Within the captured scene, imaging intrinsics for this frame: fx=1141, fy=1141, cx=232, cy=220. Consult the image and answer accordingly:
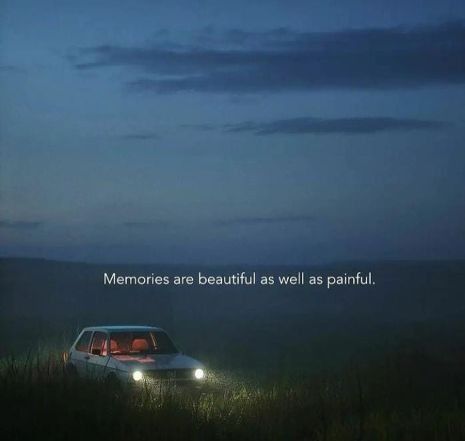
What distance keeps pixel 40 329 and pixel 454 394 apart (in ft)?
41.5

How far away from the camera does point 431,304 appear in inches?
956

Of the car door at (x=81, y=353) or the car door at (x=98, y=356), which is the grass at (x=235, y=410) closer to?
the car door at (x=98, y=356)

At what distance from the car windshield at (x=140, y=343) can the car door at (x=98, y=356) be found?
0.47 ft

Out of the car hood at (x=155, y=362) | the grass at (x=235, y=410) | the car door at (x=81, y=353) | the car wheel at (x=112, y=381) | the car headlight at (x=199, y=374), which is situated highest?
the car door at (x=81, y=353)

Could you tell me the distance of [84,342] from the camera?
1795cm

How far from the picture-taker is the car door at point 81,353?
690 inches

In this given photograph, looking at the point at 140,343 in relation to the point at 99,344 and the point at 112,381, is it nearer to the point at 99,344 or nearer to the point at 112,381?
the point at 99,344

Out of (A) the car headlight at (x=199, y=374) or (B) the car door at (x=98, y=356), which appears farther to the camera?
(B) the car door at (x=98, y=356)

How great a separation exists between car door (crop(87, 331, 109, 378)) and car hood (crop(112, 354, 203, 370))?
26cm

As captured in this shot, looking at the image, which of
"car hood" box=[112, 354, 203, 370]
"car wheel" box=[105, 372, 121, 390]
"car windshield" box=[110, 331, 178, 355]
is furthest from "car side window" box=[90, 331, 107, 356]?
"car wheel" box=[105, 372, 121, 390]

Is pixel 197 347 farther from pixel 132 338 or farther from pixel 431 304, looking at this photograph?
pixel 132 338

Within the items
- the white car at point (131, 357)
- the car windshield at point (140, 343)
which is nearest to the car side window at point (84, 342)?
the white car at point (131, 357)

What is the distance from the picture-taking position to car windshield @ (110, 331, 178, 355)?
55.7ft

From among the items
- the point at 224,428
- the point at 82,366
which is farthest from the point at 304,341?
the point at 224,428
